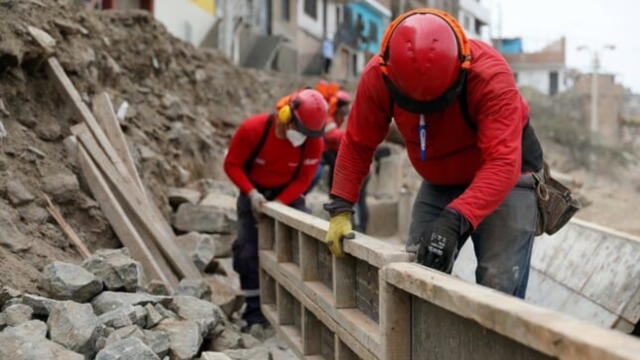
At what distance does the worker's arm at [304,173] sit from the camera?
582cm

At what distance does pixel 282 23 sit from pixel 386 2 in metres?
16.6

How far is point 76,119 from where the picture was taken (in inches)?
238

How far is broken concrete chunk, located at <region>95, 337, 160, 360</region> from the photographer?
3115 millimetres

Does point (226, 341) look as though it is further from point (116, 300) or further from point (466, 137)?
point (466, 137)

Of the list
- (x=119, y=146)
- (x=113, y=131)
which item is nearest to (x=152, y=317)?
(x=119, y=146)

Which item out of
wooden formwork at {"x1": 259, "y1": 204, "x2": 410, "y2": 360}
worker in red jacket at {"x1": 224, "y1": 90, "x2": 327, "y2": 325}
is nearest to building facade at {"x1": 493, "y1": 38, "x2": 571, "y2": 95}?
worker in red jacket at {"x1": 224, "y1": 90, "x2": 327, "y2": 325}

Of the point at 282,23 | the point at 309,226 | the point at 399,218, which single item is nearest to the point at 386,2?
the point at 282,23

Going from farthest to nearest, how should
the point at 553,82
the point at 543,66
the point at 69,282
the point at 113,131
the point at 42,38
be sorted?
the point at 553,82
the point at 543,66
the point at 113,131
the point at 42,38
the point at 69,282

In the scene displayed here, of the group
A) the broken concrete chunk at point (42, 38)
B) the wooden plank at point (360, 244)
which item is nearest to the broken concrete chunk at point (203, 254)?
the wooden plank at point (360, 244)

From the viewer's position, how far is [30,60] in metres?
5.88

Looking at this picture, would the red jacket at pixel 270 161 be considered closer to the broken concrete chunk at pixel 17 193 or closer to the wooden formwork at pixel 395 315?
the wooden formwork at pixel 395 315

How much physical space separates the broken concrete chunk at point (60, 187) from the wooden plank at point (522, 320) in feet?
11.7

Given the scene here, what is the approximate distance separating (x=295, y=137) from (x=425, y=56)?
275 centimetres

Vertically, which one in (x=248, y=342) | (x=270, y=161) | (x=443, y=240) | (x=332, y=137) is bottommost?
(x=248, y=342)
